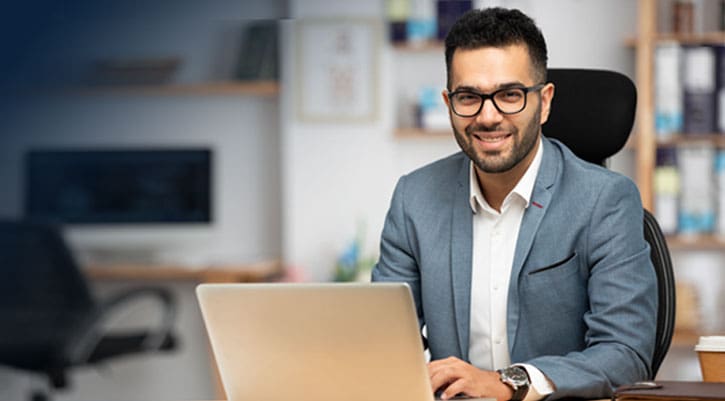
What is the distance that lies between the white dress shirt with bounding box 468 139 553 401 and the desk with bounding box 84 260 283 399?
7.58 feet

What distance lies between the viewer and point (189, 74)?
452 cm

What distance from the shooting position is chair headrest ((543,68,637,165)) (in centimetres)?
184

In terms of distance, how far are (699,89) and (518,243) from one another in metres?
2.44

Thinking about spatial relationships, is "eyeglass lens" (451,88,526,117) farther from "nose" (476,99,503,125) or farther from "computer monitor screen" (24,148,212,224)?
"computer monitor screen" (24,148,212,224)

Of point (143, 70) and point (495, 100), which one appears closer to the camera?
point (495, 100)

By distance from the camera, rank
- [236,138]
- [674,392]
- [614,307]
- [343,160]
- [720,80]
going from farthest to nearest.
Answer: [236,138]
[343,160]
[720,80]
[614,307]
[674,392]

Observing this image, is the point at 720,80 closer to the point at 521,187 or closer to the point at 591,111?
the point at 591,111

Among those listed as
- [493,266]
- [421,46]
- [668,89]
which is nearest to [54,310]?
[421,46]

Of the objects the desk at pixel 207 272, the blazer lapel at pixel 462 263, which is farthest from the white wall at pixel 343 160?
the blazer lapel at pixel 462 263

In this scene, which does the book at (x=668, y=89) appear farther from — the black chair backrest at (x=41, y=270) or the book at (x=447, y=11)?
the black chair backrest at (x=41, y=270)

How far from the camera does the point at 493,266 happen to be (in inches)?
67.9

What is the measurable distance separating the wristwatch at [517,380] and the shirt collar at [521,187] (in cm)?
33

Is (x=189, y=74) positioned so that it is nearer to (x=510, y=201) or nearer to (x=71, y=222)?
(x=71, y=222)

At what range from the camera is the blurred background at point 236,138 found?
411cm
